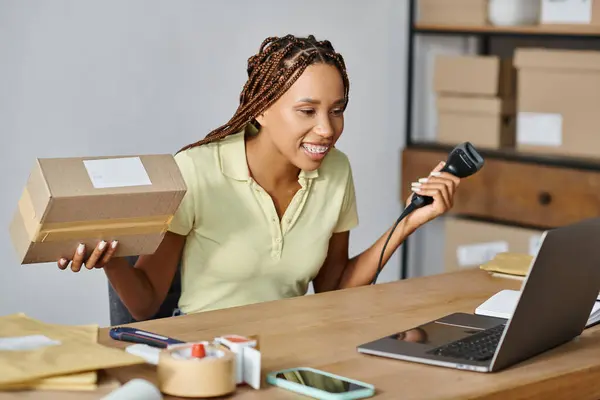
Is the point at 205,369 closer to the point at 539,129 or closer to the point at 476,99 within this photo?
the point at 539,129

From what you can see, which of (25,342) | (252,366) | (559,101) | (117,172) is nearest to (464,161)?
(117,172)

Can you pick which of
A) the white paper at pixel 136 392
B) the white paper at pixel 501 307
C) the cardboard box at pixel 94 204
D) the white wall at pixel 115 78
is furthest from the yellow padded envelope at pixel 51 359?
the white wall at pixel 115 78

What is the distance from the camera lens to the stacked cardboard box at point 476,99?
11.8ft

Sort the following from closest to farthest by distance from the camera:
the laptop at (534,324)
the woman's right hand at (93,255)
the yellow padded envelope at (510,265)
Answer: the laptop at (534,324) < the woman's right hand at (93,255) < the yellow padded envelope at (510,265)

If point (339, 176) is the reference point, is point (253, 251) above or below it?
below

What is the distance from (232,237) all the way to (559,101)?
1.72 m

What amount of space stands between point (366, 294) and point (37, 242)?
59cm

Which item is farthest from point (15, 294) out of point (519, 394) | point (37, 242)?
point (519, 394)

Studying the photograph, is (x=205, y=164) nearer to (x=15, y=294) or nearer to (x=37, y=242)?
(x=37, y=242)

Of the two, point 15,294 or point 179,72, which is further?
point 179,72

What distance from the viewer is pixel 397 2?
3.85 metres

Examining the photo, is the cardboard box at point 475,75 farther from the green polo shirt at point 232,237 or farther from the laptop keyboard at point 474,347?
the laptop keyboard at point 474,347

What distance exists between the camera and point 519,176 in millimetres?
3516

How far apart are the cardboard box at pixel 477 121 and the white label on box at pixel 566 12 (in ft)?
1.09
